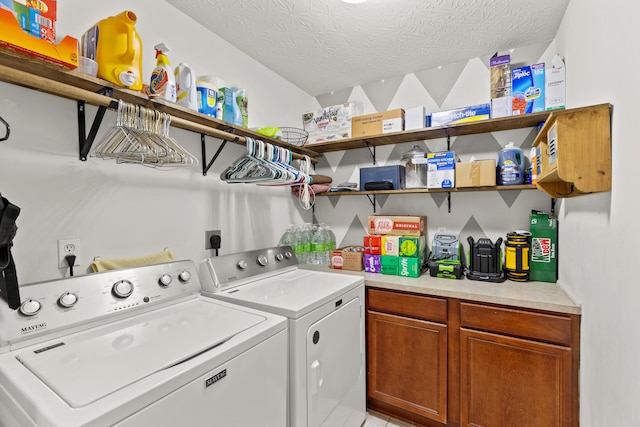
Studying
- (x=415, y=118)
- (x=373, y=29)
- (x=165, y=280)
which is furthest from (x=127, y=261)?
(x=415, y=118)

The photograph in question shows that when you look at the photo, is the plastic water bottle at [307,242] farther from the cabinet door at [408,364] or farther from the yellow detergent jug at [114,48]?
the yellow detergent jug at [114,48]

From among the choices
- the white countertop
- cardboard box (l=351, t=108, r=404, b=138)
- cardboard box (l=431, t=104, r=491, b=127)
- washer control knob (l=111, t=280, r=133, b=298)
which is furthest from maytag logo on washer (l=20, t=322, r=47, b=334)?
cardboard box (l=431, t=104, r=491, b=127)

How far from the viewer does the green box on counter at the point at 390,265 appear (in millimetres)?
2133

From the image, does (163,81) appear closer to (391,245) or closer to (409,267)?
(391,245)

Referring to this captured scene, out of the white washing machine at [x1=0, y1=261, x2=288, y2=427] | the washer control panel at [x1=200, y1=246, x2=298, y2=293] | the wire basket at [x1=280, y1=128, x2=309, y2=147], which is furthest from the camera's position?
the wire basket at [x1=280, y1=128, x2=309, y2=147]

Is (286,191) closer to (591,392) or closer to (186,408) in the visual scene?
(186,408)

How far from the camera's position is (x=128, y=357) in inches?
35.8

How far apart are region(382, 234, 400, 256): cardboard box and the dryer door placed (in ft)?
1.51

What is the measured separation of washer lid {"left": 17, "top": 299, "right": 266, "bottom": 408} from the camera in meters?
0.78

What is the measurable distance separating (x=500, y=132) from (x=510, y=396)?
5.53 ft

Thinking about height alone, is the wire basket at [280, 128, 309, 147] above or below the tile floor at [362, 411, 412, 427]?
above

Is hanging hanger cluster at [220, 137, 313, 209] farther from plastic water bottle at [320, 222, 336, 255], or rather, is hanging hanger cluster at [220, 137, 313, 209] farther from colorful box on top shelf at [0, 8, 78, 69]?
plastic water bottle at [320, 222, 336, 255]

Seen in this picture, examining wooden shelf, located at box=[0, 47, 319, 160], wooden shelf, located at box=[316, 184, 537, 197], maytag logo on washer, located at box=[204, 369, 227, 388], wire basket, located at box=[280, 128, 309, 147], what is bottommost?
maytag logo on washer, located at box=[204, 369, 227, 388]

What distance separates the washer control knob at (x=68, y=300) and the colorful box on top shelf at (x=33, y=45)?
0.80 m
